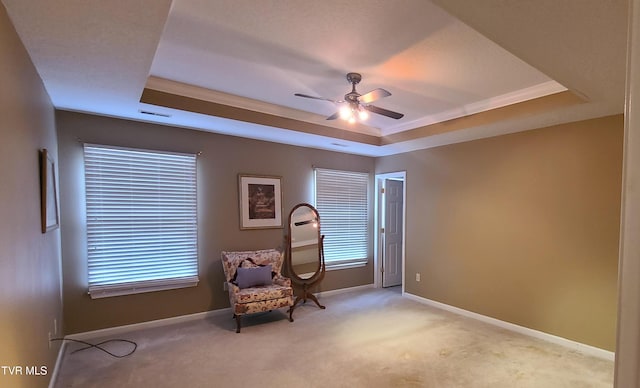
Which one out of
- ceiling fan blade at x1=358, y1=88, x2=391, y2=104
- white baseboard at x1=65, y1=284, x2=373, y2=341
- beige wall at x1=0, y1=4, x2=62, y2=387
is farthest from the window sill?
ceiling fan blade at x1=358, y1=88, x2=391, y2=104

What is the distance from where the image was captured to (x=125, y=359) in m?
3.04

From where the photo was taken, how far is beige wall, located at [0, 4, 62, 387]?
1590mm

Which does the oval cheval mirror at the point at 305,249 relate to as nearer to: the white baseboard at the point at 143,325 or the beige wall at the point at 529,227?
the white baseboard at the point at 143,325

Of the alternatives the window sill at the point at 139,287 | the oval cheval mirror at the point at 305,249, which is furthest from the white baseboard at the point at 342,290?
the window sill at the point at 139,287

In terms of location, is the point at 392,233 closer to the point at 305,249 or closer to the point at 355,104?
the point at 305,249

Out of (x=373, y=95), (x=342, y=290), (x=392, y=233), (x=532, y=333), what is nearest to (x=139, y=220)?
(x=373, y=95)

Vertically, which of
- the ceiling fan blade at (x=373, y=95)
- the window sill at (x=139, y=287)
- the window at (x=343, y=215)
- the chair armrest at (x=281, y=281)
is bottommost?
the chair armrest at (x=281, y=281)

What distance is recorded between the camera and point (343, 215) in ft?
17.9

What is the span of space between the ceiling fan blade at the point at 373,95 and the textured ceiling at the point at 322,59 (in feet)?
0.79

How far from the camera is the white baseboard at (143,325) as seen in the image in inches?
136

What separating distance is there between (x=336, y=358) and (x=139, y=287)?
2.41 metres

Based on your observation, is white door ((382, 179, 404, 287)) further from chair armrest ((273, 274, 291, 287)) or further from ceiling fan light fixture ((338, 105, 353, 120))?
ceiling fan light fixture ((338, 105, 353, 120))

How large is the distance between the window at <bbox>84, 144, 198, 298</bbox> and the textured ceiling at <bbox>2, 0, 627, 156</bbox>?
0.52 m

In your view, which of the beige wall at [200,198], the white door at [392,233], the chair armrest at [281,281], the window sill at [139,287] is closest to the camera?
the beige wall at [200,198]
